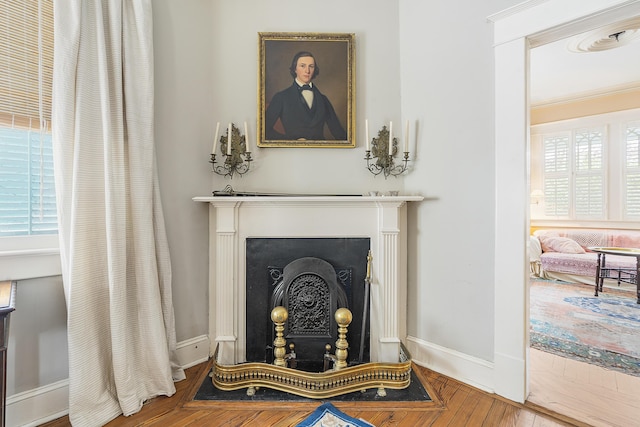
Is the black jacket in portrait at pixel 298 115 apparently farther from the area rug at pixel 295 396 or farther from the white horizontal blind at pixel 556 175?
the white horizontal blind at pixel 556 175

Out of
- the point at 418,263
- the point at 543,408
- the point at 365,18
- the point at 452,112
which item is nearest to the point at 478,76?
the point at 452,112

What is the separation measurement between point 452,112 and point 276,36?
1.34 m

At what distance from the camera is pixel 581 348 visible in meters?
2.44

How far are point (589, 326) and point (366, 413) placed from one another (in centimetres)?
259

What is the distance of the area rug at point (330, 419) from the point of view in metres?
1.55

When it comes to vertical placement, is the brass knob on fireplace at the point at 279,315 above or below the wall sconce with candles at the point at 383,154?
below

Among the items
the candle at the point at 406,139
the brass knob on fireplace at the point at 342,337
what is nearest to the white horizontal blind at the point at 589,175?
the candle at the point at 406,139

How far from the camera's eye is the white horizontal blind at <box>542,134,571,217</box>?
5649 mm

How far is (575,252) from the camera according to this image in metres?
4.89

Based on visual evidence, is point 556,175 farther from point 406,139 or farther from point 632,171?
point 406,139

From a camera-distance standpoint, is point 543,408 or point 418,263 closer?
point 543,408

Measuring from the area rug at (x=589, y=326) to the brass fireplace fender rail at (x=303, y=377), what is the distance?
4.77 feet

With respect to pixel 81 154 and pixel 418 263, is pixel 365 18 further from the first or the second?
pixel 81 154

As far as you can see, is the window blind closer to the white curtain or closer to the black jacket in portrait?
the white curtain
